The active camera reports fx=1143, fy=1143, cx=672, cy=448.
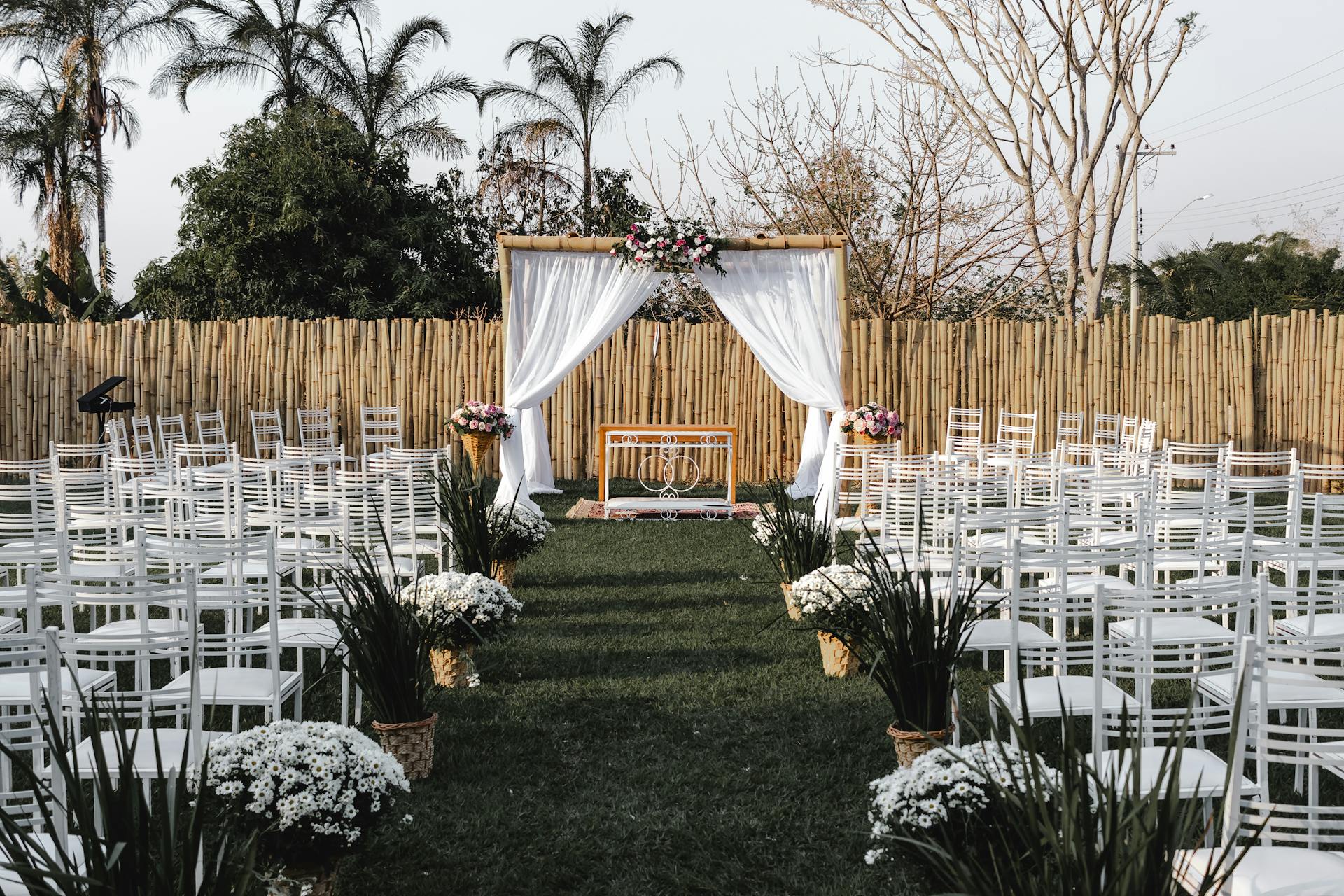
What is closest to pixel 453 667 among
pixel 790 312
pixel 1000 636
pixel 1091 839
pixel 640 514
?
pixel 1000 636

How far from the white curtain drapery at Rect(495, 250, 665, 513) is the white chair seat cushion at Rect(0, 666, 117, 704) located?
636 cm

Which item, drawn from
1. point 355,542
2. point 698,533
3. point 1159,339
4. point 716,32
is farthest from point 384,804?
point 716,32

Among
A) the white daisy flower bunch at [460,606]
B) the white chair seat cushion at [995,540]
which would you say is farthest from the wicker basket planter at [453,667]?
the white chair seat cushion at [995,540]

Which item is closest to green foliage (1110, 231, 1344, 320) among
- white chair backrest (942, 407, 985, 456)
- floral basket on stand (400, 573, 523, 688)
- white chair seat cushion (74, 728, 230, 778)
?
white chair backrest (942, 407, 985, 456)

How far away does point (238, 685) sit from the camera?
12.0 feet

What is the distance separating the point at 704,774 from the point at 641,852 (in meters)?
0.62

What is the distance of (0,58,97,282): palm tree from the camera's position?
1986 centimetres

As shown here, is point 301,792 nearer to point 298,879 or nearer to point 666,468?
point 298,879

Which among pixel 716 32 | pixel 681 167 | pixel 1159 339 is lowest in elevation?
pixel 1159 339

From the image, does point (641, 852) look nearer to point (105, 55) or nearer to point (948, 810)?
point (948, 810)

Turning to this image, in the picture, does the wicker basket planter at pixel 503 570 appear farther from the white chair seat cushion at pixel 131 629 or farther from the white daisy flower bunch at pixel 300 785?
the white daisy flower bunch at pixel 300 785

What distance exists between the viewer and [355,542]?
572 cm

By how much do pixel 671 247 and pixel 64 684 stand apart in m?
6.96

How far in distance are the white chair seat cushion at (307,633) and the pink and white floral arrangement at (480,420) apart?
5091mm
